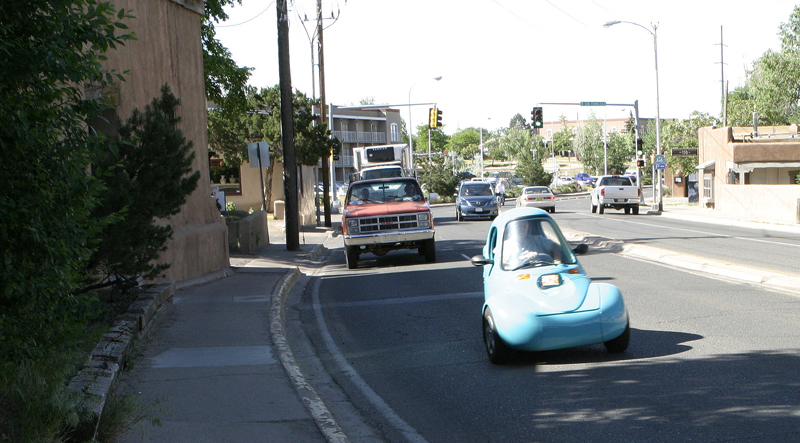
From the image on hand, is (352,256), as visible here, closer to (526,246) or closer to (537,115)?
(526,246)

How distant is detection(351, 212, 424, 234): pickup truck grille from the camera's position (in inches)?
700

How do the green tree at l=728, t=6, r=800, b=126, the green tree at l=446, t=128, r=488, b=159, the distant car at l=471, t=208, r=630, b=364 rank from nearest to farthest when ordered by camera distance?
the distant car at l=471, t=208, r=630, b=364 < the green tree at l=728, t=6, r=800, b=126 < the green tree at l=446, t=128, r=488, b=159

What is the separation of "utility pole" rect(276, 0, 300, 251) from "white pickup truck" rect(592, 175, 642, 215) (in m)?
22.6

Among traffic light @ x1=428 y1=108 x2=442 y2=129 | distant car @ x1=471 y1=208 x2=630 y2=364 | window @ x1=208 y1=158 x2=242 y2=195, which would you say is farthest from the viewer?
window @ x1=208 y1=158 x2=242 y2=195

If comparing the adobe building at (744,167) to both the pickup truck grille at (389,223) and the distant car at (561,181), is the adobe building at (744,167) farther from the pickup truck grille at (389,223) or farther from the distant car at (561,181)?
the distant car at (561,181)

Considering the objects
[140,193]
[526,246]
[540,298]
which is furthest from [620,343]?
[140,193]

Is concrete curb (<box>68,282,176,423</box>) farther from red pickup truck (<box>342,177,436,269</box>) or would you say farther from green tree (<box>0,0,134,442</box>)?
red pickup truck (<box>342,177,436,269</box>)

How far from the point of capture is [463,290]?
527 inches

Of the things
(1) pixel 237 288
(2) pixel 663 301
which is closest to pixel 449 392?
(2) pixel 663 301

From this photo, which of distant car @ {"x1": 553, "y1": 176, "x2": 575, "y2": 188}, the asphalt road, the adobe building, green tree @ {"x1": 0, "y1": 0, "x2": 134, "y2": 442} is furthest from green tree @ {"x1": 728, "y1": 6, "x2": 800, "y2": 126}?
green tree @ {"x1": 0, "y1": 0, "x2": 134, "y2": 442}

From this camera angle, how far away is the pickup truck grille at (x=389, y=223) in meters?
17.8

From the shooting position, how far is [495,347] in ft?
25.5

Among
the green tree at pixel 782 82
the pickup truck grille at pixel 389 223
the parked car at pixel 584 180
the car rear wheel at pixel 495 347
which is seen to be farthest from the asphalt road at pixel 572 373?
the parked car at pixel 584 180

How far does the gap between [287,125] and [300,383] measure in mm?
14627
